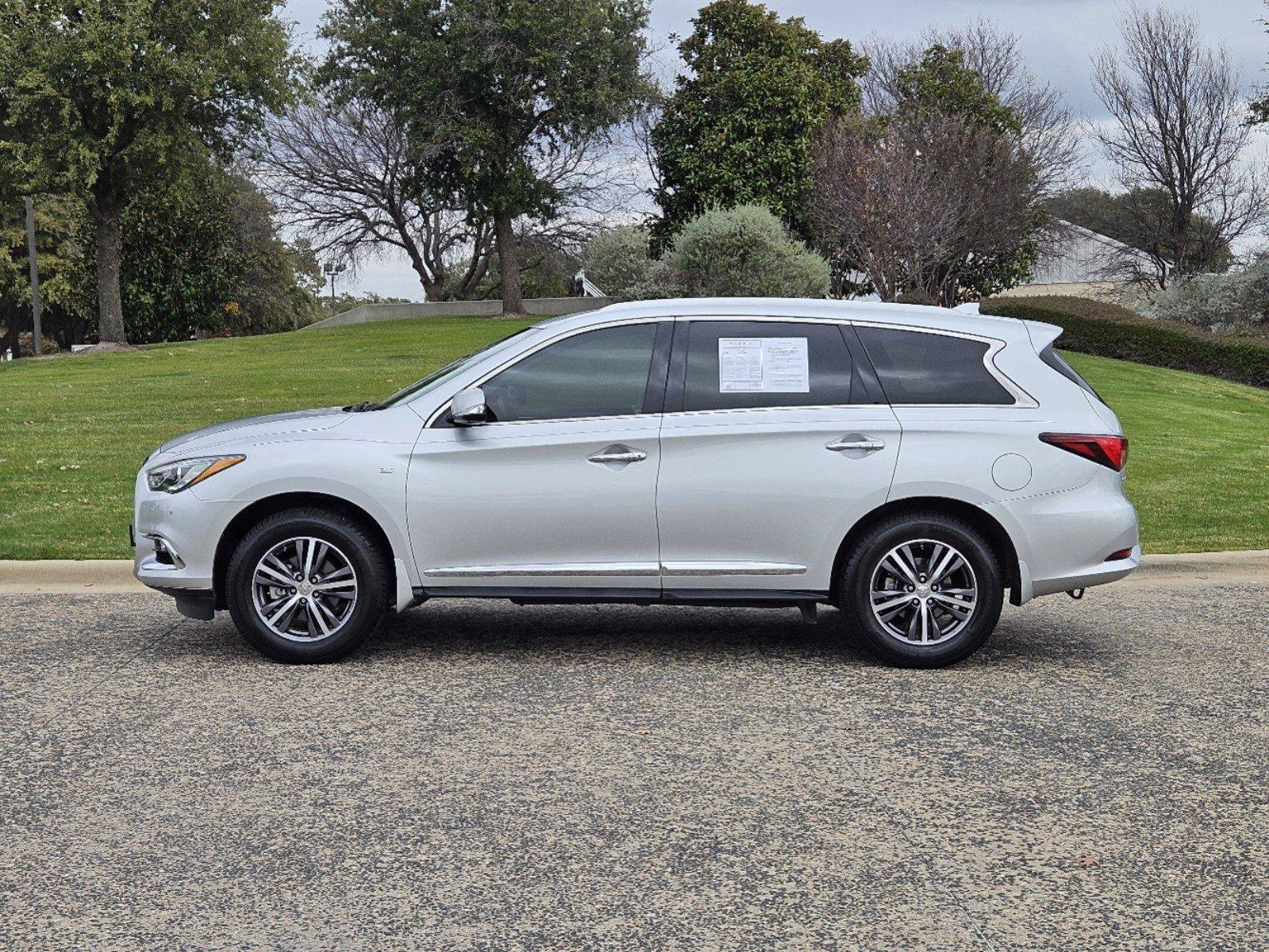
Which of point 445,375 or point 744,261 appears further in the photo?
point 744,261

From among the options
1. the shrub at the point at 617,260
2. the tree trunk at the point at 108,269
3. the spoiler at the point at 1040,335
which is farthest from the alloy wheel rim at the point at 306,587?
the tree trunk at the point at 108,269

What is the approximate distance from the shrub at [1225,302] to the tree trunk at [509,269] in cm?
1938

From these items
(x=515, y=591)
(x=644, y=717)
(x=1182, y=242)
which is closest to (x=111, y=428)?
(x=515, y=591)

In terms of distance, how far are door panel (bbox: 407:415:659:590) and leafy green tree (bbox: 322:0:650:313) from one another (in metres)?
34.1

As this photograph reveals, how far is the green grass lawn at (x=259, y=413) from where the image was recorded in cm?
1110

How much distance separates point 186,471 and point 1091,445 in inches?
177

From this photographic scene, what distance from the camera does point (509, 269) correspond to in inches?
1718

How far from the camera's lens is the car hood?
22.8 ft

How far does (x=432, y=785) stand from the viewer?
5.06 metres

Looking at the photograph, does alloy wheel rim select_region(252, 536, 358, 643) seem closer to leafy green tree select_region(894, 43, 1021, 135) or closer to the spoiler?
the spoiler

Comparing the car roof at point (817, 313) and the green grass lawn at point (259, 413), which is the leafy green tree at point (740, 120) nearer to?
the green grass lawn at point (259, 413)

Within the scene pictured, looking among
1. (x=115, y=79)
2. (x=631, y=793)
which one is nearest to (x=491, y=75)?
(x=115, y=79)

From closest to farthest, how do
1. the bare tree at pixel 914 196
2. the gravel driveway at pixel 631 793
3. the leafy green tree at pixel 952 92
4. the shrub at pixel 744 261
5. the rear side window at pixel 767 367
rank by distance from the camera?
the gravel driveway at pixel 631 793 → the rear side window at pixel 767 367 → the shrub at pixel 744 261 → the bare tree at pixel 914 196 → the leafy green tree at pixel 952 92

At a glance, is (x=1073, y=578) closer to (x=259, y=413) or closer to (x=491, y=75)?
(x=259, y=413)
